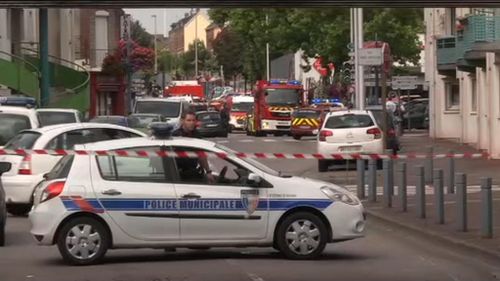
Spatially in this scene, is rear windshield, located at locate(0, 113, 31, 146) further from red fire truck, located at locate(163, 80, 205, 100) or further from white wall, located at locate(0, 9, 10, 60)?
red fire truck, located at locate(163, 80, 205, 100)

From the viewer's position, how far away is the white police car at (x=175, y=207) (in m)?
12.0

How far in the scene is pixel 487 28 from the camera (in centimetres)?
3347

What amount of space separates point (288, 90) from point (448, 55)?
14526 millimetres

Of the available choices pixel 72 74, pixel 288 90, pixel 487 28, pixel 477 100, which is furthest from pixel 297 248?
pixel 288 90

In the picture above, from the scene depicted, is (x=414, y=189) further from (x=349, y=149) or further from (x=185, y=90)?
(x=185, y=90)

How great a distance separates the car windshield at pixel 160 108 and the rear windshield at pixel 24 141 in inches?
885

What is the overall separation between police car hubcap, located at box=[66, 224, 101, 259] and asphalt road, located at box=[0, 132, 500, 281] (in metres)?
0.20

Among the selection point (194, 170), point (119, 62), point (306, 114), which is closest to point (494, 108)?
point (306, 114)

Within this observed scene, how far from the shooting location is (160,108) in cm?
4119

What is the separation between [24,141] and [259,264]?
6.86 meters

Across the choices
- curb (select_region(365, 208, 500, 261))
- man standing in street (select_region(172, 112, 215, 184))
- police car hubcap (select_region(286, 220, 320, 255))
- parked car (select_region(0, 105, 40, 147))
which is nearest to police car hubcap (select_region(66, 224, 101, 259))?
man standing in street (select_region(172, 112, 215, 184))

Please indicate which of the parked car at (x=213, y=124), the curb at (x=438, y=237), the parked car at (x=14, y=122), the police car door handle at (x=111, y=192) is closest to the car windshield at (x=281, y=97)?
the parked car at (x=213, y=124)

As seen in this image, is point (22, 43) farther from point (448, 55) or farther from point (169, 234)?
point (169, 234)

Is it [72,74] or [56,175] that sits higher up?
[72,74]
